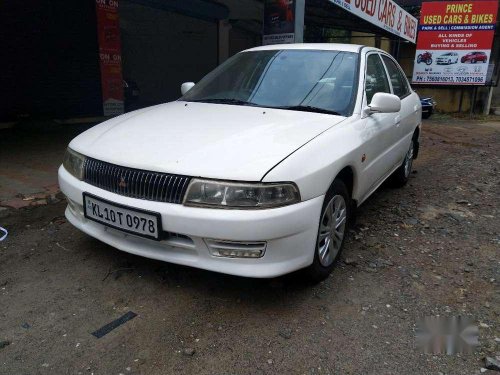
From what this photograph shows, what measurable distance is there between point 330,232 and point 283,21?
21.0 feet

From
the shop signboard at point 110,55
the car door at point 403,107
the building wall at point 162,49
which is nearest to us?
the car door at point 403,107

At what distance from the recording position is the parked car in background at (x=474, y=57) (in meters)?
14.1

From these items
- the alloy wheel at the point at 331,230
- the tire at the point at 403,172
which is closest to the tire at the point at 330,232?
the alloy wheel at the point at 331,230

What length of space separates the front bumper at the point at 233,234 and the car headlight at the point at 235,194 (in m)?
0.04

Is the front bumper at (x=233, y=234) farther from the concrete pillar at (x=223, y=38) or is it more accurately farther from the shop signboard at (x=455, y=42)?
the shop signboard at (x=455, y=42)

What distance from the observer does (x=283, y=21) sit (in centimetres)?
829

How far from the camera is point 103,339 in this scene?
2.33 meters

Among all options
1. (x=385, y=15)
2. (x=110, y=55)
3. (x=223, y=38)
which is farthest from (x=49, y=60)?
(x=385, y=15)

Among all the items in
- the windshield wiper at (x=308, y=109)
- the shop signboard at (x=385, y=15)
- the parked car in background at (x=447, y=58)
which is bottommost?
the windshield wiper at (x=308, y=109)

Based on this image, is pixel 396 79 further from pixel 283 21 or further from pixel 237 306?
pixel 283 21

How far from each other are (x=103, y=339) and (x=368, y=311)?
1564mm

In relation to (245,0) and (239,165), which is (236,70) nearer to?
(239,165)

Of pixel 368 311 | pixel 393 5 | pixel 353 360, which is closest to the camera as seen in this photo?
pixel 353 360

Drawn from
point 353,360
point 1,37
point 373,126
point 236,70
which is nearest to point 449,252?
point 373,126
